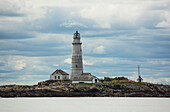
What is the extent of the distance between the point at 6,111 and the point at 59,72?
1527 inches

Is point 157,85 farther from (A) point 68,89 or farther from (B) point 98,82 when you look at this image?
(A) point 68,89

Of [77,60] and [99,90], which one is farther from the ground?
[77,60]

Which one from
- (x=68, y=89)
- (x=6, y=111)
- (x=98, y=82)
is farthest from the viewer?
(x=98, y=82)

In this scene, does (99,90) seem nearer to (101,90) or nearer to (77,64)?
(101,90)

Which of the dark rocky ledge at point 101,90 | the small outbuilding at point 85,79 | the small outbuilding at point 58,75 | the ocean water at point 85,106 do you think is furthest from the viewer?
the small outbuilding at point 58,75

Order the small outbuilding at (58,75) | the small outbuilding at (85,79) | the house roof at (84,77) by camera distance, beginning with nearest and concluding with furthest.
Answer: the small outbuilding at (85,79) < the house roof at (84,77) < the small outbuilding at (58,75)

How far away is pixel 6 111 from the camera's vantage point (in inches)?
2586

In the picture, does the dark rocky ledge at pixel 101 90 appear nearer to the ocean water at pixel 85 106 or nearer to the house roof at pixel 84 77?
the house roof at pixel 84 77

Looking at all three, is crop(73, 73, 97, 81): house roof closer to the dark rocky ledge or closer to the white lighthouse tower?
the white lighthouse tower

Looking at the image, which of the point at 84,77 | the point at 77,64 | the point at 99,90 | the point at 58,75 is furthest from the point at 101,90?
the point at 58,75

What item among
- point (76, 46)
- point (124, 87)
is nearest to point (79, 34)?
point (76, 46)

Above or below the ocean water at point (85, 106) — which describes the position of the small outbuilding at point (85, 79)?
above

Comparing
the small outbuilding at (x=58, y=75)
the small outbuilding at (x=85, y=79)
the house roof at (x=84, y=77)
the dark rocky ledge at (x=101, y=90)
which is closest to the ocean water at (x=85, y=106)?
the dark rocky ledge at (x=101, y=90)

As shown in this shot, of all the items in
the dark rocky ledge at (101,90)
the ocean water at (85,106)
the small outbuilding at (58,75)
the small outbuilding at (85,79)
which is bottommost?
the ocean water at (85,106)
